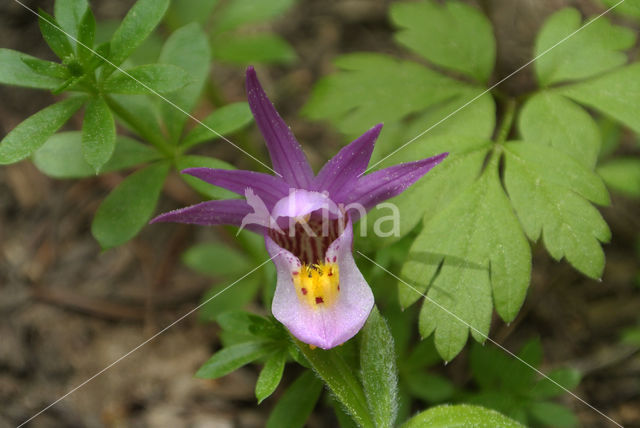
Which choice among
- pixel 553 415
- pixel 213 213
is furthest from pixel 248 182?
pixel 553 415

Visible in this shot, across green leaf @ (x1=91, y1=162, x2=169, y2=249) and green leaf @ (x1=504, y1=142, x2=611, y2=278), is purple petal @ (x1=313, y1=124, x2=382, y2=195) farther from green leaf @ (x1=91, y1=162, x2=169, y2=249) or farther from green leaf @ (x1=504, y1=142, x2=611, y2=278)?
green leaf @ (x1=91, y1=162, x2=169, y2=249)

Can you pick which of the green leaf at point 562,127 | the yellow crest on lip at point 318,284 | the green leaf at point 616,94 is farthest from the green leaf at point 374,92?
the yellow crest on lip at point 318,284

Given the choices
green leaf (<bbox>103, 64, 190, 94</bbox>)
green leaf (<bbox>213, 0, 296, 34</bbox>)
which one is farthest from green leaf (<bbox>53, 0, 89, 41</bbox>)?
green leaf (<bbox>213, 0, 296, 34</bbox>)

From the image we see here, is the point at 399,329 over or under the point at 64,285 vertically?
under

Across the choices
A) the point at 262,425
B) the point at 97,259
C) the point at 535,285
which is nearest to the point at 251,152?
the point at 97,259

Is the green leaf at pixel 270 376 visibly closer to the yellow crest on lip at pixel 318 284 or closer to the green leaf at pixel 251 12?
the yellow crest on lip at pixel 318 284

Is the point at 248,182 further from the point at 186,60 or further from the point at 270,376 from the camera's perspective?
the point at 186,60

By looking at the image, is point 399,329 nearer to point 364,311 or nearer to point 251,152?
point 364,311
